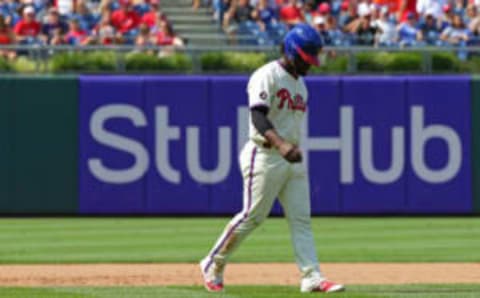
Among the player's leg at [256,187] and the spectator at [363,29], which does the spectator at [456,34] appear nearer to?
the spectator at [363,29]

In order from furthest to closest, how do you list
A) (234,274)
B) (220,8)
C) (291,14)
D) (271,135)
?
(291,14), (220,8), (234,274), (271,135)

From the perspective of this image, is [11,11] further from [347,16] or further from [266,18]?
[347,16]

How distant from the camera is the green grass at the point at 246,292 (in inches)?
348

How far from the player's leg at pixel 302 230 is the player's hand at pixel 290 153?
1.35 ft

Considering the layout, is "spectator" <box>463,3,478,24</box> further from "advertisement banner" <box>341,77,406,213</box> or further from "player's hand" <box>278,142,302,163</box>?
"player's hand" <box>278,142,302,163</box>

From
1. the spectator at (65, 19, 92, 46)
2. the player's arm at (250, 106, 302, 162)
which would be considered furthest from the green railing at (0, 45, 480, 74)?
the player's arm at (250, 106, 302, 162)

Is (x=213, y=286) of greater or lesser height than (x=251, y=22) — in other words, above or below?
below

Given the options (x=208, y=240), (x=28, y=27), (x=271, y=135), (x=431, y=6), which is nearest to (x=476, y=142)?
(x=431, y=6)

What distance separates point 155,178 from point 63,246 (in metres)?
3.87

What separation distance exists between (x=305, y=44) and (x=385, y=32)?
1057 centimetres

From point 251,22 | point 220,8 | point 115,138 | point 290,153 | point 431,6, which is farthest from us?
point 431,6

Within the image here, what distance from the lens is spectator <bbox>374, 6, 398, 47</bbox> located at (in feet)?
62.2

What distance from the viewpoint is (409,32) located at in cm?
1970

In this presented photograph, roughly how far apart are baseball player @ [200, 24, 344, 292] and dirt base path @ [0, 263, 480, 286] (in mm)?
1153
